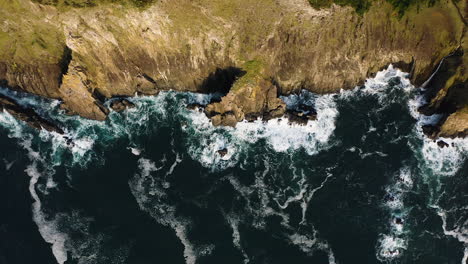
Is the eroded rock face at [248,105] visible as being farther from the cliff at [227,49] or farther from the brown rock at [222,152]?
the brown rock at [222,152]

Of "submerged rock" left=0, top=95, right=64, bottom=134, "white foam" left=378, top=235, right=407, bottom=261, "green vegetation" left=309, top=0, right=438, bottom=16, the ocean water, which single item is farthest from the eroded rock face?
"submerged rock" left=0, top=95, right=64, bottom=134

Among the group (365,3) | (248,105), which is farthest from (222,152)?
(365,3)

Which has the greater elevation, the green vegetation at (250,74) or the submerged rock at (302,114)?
the green vegetation at (250,74)

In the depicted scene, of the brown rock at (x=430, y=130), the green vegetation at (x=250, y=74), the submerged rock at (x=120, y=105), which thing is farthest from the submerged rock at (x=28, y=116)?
the brown rock at (x=430, y=130)

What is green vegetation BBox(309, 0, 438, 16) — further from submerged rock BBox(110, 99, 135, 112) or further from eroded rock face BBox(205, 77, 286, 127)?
submerged rock BBox(110, 99, 135, 112)

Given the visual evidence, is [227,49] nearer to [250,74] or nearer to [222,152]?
[250,74]

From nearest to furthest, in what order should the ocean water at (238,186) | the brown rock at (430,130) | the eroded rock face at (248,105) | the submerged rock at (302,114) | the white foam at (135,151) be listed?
1. the ocean water at (238,186)
2. the eroded rock face at (248,105)
3. the brown rock at (430,130)
4. the white foam at (135,151)
5. the submerged rock at (302,114)

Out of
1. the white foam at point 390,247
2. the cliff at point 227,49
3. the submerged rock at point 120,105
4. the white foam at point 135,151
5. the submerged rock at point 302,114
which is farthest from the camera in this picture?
the submerged rock at point 120,105
